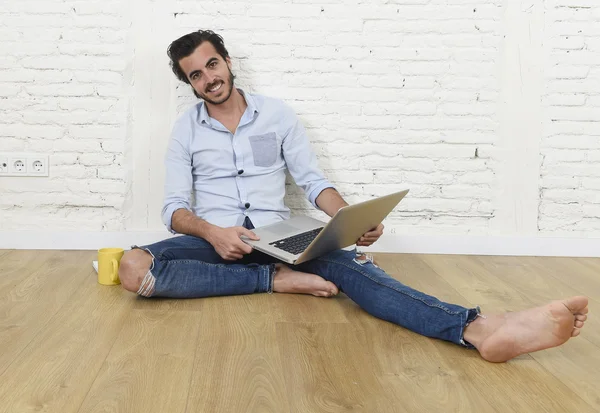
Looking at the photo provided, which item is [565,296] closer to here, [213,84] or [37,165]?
[213,84]

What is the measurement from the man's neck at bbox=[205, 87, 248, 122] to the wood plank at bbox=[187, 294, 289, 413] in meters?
0.73

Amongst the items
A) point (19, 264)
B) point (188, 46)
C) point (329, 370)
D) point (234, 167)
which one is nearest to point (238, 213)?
point (234, 167)

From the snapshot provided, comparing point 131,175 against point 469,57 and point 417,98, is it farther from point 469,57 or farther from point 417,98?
point 469,57

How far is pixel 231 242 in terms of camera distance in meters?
2.25

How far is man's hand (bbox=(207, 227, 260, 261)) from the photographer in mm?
2244

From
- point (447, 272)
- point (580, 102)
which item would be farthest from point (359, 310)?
point (580, 102)

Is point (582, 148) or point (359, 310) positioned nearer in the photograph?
point (359, 310)

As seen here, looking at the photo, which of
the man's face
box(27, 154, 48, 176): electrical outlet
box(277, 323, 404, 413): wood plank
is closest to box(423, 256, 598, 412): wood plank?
box(277, 323, 404, 413): wood plank

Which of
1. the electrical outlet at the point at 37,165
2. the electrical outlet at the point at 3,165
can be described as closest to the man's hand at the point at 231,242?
the electrical outlet at the point at 37,165

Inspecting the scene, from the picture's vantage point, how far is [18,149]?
294cm

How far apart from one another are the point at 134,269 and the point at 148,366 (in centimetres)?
57

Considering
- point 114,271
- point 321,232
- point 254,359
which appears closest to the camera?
point 254,359

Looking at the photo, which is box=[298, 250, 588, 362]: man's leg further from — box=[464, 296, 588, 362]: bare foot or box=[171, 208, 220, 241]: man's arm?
box=[171, 208, 220, 241]: man's arm

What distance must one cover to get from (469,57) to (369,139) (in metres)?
0.53
